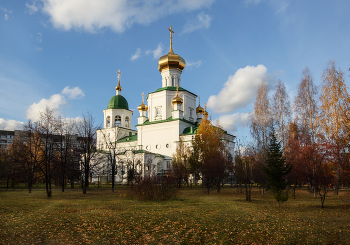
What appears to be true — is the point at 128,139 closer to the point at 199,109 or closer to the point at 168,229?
the point at 199,109

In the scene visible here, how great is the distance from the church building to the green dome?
0.74 ft

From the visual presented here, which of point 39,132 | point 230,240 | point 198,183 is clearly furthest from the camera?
point 198,183

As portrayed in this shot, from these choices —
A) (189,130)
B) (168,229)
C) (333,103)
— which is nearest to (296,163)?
(333,103)

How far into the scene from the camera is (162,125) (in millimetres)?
39250

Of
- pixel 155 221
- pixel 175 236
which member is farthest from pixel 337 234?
pixel 155 221

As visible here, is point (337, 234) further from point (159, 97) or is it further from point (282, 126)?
point (159, 97)

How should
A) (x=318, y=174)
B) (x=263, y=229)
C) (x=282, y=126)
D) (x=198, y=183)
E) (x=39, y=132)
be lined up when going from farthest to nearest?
(x=198, y=183), (x=282, y=126), (x=39, y=132), (x=318, y=174), (x=263, y=229)

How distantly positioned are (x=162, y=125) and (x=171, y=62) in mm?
9989

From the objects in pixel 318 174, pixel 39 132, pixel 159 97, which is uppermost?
pixel 159 97

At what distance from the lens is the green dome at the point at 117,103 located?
46734 mm

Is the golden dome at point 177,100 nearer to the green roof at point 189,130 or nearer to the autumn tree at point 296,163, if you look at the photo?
the green roof at point 189,130

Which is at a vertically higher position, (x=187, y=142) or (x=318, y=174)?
(x=187, y=142)

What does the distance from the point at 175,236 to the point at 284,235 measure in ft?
9.61

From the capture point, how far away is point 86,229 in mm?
7547
